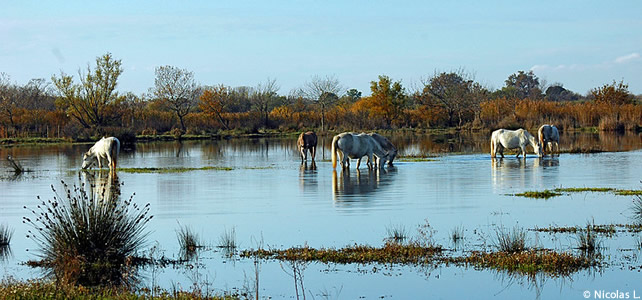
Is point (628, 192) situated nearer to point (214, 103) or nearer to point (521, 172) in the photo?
point (521, 172)

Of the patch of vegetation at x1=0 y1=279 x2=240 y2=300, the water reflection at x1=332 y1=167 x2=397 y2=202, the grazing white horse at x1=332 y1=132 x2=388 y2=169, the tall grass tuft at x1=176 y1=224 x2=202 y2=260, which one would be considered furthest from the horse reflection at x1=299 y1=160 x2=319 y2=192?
the patch of vegetation at x1=0 y1=279 x2=240 y2=300

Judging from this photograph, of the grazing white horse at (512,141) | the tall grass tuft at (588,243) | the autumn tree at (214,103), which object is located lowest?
the tall grass tuft at (588,243)

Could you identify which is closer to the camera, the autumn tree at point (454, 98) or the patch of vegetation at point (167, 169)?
the patch of vegetation at point (167, 169)

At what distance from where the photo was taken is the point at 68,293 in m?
8.35

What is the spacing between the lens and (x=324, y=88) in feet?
273

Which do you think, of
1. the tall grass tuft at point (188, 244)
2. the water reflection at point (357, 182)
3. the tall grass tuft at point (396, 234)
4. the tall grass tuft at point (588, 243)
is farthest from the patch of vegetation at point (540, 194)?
the tall grass tuft at point (188, 244)

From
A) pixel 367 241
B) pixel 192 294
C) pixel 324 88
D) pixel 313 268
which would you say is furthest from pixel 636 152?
pixel 324 88

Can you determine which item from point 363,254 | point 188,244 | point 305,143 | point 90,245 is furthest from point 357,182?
point 90,245

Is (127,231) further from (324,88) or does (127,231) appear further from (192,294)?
(324,88)

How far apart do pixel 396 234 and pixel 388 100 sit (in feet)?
197

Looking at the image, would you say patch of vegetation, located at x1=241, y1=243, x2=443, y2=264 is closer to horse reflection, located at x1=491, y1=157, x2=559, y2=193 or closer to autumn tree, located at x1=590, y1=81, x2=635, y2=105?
horse reflection, located at x1=491, y1=157, x2=559, y2=193

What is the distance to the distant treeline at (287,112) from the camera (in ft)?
194

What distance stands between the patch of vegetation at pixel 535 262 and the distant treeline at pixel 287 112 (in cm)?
4572

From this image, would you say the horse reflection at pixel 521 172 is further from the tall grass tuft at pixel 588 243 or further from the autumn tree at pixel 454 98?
the autumn tree at pixel 454 98
